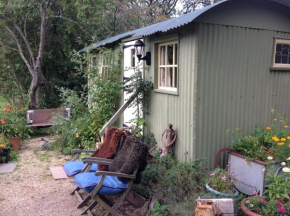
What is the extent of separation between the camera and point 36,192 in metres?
4.48

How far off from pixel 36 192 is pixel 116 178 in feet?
5.45

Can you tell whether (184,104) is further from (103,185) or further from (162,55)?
(103,185)

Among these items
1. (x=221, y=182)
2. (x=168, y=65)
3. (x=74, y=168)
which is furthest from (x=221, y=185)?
(x=168, y=65)

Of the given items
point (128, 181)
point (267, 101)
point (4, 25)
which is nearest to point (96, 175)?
point (128, 181)

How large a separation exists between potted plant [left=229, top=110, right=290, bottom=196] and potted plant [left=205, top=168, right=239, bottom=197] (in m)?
0.35

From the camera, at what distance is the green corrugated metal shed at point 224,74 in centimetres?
421

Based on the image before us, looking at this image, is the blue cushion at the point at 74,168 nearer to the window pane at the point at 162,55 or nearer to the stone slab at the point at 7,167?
the stone slab at the point at 7,167

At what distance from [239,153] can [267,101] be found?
1.30 metres

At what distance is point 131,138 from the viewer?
3.87m

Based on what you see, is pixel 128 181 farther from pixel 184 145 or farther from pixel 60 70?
pixel 60 70

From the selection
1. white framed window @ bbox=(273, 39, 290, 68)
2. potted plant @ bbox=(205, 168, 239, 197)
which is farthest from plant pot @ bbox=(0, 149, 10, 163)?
white framed window @ bbox=(273, 39, 290, 68)

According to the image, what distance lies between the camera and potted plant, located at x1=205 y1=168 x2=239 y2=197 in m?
3.45

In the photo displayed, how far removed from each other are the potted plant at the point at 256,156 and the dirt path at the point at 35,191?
2352mm

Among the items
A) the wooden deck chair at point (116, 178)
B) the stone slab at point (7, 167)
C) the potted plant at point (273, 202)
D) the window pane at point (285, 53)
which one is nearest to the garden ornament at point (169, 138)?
the wooden deck chair at point (116, 178)
